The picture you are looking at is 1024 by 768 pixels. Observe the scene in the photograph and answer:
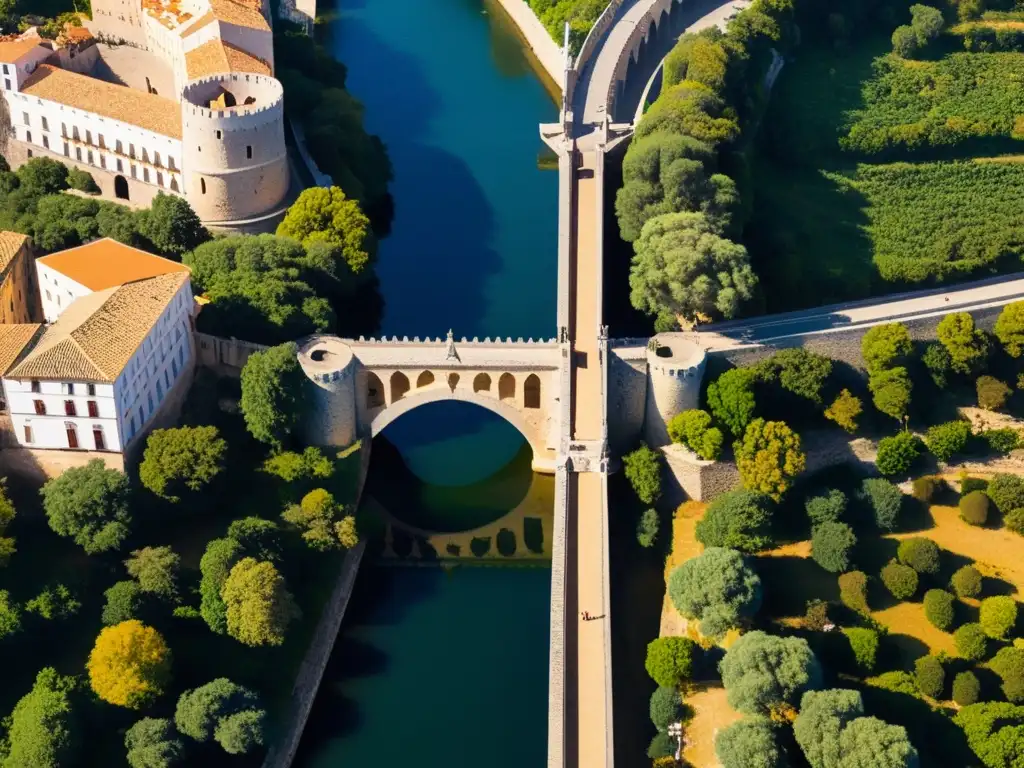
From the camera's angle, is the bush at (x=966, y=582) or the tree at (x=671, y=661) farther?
the bush at (x=966, y=582)

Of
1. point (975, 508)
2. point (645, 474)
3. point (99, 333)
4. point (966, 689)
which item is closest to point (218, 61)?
point (99, 333)

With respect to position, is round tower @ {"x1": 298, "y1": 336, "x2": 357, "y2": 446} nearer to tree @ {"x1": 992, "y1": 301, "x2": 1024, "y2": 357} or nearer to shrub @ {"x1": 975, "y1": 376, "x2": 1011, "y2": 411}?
shrub @ {"x1": 975, "y1": 376, "x2": 1011, "y2": 411}

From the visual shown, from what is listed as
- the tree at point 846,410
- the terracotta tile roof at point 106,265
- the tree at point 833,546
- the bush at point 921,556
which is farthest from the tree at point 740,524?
the terracotta tile roof at point 106,265

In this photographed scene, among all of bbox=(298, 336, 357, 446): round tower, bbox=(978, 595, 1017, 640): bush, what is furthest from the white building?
bbox=(978, 595, 1017, 640): bush

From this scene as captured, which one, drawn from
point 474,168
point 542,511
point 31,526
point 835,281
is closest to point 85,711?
point 31,526

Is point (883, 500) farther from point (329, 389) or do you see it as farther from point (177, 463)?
point (177, 463)

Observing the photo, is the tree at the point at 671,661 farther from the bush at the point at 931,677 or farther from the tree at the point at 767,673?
the bush at the point at 931,677
